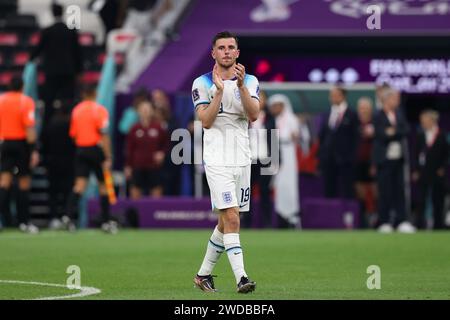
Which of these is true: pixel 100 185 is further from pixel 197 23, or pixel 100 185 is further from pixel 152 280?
pixel 152 280

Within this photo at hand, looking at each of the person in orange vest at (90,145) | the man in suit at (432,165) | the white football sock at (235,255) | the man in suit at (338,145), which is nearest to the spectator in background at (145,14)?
the man in suit at (338,145)

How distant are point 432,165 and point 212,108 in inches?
525

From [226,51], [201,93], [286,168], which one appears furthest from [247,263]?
[286,168]

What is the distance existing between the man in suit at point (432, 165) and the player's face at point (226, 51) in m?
13.0

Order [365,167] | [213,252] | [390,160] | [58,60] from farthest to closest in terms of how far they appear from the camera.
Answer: [365,167]
[58,60]
[390,160]
[213,252]

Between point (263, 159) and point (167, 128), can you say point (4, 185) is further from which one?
point (263, 159)

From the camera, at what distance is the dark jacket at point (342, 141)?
24547 mm

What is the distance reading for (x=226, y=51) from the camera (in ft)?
38.3

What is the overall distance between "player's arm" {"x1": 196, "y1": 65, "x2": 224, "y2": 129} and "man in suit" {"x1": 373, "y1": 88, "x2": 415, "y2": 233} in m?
11.9

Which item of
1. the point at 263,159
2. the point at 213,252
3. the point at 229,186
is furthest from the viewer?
the point at 263,159

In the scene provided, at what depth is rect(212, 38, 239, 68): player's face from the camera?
38.3 ft

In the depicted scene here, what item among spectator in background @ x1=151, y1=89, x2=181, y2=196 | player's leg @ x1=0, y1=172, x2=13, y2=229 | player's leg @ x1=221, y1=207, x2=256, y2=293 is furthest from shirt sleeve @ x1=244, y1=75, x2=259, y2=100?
spectator in background @ x1=151, y1=89, x2=181, y2=196

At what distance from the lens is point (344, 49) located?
92.5 ft
